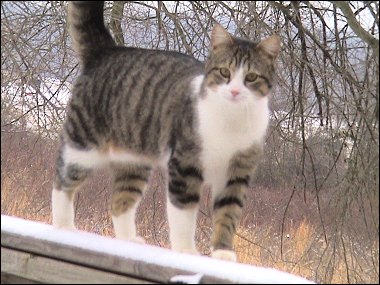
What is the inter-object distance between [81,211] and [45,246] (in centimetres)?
72

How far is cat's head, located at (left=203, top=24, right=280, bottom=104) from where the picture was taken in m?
1.39

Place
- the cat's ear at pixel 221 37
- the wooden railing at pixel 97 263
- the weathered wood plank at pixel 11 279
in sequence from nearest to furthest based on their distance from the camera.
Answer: the wooden railing at pixel 97 263 → the weathered wood plank at pixel 11 279 → the cat's ear at pixel 221 37

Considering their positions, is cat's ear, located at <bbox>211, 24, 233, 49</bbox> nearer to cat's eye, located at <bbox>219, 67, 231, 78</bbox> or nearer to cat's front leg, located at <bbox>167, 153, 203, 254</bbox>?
cat's eye, located at <bbox>219, 67, 231, 78</bbox>

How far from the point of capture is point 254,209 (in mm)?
2076

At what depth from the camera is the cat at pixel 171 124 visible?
1392 mm

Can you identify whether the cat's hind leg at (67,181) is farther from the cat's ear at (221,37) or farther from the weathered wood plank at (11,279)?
the cat's ear at (221,37)

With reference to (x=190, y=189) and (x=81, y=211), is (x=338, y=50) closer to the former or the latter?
(x=190, y=189)

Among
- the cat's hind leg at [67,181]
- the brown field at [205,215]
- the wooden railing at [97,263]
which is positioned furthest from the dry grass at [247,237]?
the wooden railing at [97,263]

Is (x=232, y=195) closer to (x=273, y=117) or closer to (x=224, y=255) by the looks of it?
(x=224, y=255)

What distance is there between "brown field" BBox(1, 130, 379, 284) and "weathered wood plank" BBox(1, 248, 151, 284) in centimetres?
25

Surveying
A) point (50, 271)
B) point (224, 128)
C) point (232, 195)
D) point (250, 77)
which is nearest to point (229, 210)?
point (232, 195)

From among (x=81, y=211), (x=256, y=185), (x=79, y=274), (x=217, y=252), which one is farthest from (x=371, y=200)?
(x=81, y=211)

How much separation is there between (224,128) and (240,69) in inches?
5.1

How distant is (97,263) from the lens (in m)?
1.24
